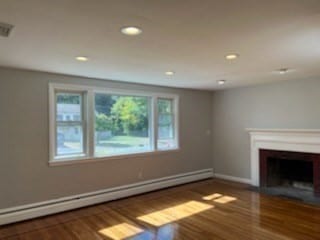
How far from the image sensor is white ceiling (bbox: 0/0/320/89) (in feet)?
5.78

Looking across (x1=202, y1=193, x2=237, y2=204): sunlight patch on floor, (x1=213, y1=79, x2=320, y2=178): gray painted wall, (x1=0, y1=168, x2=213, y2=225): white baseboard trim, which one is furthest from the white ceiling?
(x1=202, y1=193, x2=237, y2=204): sunlight patch on floor

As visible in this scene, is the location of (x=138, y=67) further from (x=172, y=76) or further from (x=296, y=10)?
(x=296, y=10)

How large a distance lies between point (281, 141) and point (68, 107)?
4252 millimetres

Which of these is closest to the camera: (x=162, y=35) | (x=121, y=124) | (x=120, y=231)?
(x=162, y=35)

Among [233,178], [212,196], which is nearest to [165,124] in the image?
[212,196]

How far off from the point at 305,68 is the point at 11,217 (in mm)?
5047

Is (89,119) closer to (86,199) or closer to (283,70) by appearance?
(86,199)

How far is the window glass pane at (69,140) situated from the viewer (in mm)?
4250

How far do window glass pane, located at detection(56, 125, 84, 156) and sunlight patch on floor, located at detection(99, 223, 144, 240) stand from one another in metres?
1.59

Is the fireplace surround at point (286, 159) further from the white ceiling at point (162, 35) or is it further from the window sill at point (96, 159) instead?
the window sill at point (96, 159)

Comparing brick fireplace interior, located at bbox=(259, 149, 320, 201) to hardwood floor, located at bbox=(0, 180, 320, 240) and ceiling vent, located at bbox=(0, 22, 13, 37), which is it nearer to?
hardwood floor, located at bbox=(0, 180, 320, 240)

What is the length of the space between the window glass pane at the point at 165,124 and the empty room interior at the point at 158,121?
0.12ft

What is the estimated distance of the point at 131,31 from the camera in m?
2.22

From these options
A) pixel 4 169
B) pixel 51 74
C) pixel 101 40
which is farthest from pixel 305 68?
pixel 4 169
